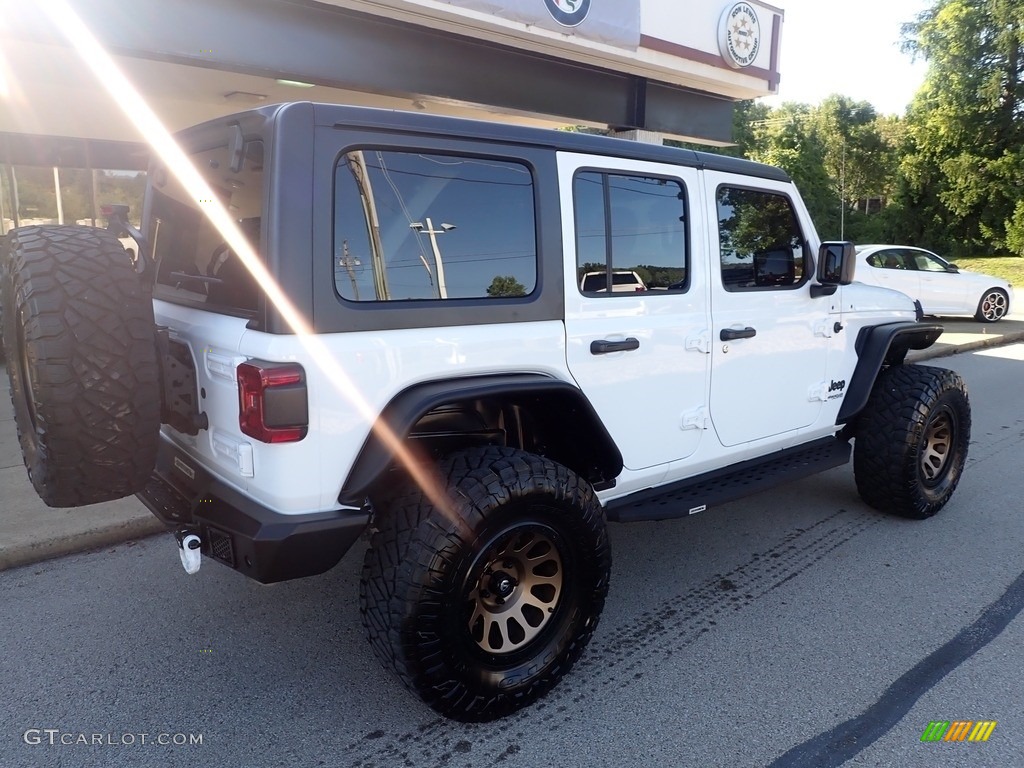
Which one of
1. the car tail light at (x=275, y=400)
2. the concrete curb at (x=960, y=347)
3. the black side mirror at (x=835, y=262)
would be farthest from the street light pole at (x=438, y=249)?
the concrete curb at (x=960, y=347)

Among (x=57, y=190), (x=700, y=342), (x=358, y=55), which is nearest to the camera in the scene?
(x=700, y=342)

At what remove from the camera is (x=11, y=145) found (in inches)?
366

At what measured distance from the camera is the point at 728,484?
3.71m

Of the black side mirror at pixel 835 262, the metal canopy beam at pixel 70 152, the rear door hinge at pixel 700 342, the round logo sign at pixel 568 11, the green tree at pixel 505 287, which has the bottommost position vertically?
the rear door hinge at pixel 700 342

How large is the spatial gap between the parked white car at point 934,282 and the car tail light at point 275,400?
1363 centimetres

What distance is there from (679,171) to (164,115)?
28.8 feet

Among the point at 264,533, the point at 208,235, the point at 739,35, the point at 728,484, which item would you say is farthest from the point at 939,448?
the point at 739,35

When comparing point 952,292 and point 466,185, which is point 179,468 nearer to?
point 466,185

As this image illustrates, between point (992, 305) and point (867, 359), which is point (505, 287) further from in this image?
point (992, 305)

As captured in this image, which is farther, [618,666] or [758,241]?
[758,241]

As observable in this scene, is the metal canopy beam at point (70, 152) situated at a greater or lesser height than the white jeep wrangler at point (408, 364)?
greater

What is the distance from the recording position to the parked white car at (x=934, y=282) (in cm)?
1402

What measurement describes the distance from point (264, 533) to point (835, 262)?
124 inches

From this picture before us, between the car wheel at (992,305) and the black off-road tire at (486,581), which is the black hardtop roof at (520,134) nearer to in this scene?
the black off-road tire at (486,581)
